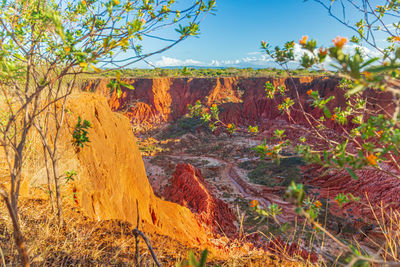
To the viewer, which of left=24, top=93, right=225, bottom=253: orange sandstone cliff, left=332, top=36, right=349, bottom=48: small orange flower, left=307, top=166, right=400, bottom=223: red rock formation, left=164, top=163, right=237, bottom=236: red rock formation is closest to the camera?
left=332, top=36, right=349, bottom=48: small orange flower

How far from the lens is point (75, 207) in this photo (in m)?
3.69

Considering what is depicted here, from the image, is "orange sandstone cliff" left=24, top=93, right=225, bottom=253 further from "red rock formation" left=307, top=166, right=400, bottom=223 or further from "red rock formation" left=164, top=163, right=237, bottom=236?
"red rock formation" left=307, top=166, right=400, bottom=223

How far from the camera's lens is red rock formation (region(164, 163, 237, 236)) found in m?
10.4

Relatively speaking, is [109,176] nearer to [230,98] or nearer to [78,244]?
[78,244]

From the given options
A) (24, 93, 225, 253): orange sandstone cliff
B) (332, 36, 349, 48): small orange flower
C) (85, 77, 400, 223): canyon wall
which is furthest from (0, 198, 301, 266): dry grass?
(85, 77, 400, 223): canyon wall

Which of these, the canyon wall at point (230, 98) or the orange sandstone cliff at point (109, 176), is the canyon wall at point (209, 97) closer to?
the canyon wall at point (230, 98)

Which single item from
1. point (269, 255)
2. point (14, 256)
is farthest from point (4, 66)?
point (269, 255)

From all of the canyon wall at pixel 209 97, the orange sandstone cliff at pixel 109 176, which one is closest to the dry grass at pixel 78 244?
the orange sandstone cliff at pixel 109 176

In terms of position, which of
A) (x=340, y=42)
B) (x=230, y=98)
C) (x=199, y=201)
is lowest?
(x=199, y=201)

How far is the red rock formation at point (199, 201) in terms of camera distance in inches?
408

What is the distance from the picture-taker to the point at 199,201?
11.5m

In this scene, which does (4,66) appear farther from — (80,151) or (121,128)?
(121,128)

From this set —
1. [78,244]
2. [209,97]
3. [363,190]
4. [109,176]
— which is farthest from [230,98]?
[78,244]

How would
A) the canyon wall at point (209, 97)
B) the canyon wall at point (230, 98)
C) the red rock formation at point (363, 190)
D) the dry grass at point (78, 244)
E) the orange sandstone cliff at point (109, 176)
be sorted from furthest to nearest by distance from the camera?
the canyon wall at point (209, 97) < the canyon wall at point (230, 98) < the red rock formation at point (363, 190) < the orange sandstone cliff at point (109, 176) < the dry grass at point (78, 244)
